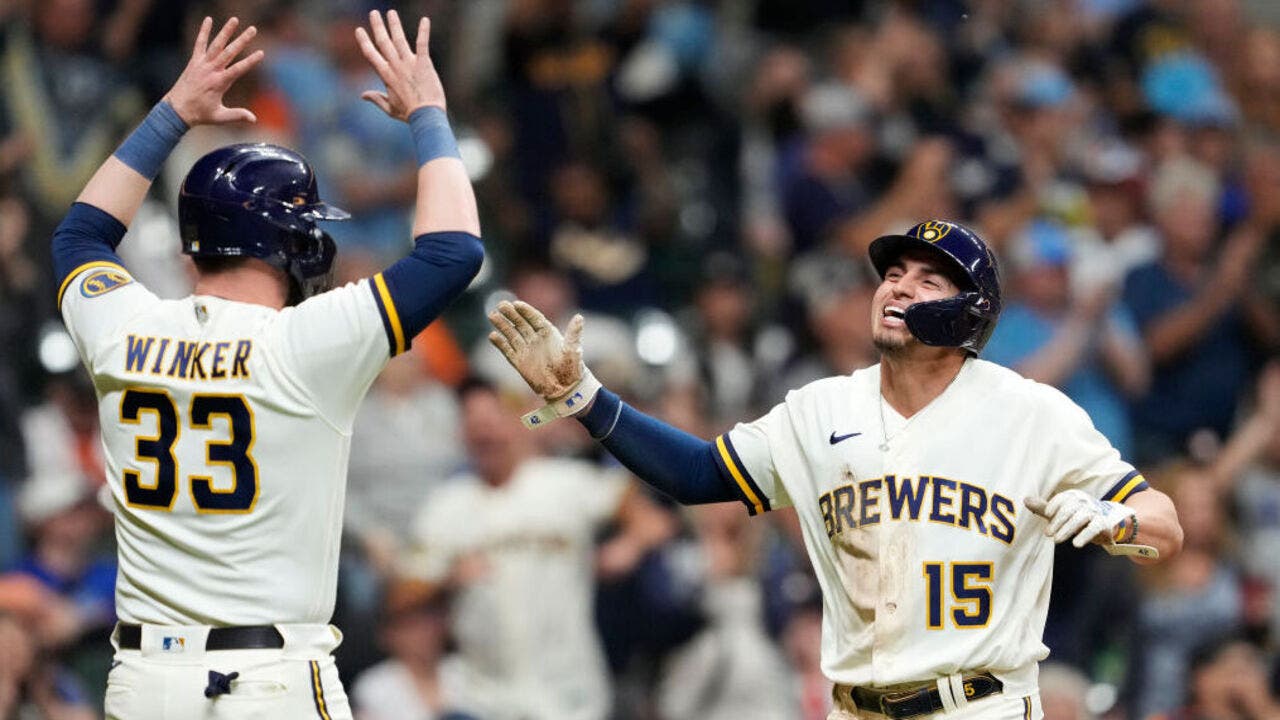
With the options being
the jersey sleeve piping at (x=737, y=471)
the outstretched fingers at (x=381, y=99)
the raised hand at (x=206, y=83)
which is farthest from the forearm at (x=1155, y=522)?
the raised hand at (x=206, y=83)

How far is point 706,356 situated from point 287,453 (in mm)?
6088

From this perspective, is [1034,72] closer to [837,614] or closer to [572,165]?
[572,165]

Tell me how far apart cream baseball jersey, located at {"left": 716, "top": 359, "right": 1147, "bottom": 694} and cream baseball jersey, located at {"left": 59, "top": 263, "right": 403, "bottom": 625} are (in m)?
1.32

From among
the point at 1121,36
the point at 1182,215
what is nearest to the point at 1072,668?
the point at 1182,215

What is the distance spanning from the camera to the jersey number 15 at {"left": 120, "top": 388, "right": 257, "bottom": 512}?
466 cm

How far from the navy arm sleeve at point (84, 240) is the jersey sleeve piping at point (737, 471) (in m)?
1.71

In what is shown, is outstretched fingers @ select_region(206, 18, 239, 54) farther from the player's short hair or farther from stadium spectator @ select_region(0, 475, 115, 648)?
stadium spectator @ select_region(0, 475, 115, 648)

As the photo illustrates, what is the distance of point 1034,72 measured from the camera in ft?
41.6

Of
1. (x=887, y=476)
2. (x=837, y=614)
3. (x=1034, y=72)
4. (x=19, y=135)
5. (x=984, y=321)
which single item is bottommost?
(x=837, y=614)

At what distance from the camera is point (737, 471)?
17.6 ft

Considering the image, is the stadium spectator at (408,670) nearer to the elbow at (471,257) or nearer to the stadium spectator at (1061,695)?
the stadium spectator at (1061,695)

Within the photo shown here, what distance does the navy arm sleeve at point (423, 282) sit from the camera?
466 cm

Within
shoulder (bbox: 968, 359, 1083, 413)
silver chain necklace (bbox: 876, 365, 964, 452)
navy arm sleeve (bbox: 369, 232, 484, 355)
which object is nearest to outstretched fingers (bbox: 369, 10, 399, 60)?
navy arm sleeve (bbox: 369, 232, 484, 355)

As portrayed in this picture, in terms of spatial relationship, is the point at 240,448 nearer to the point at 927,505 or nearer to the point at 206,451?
the point at 206,451
